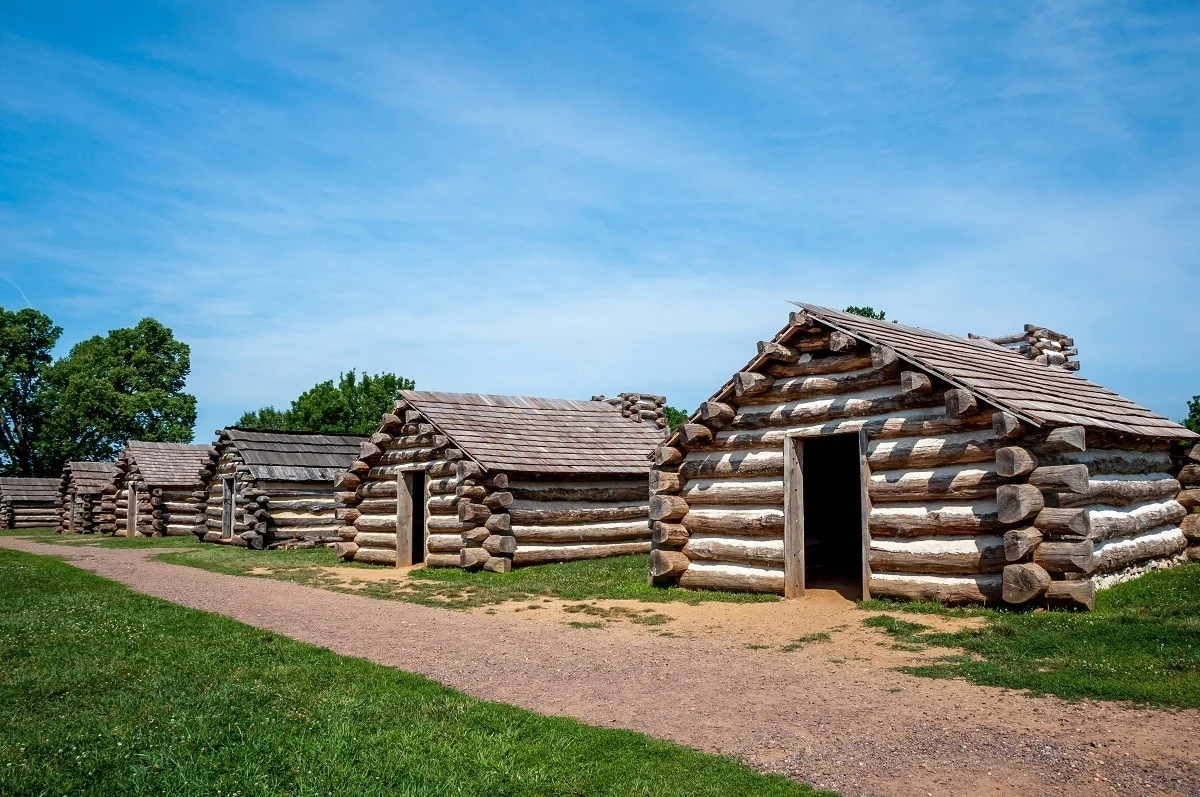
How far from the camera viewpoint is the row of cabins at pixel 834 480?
36.8 ft

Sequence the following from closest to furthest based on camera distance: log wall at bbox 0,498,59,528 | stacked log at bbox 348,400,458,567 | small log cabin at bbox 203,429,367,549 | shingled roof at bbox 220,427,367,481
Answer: stacked log at bbox 348,400,458,567 → small log cabin at bbox 203,429,367,549 → shingled roof at bbox 220,427,367,481 → log wall at bbox 0,498,59,528

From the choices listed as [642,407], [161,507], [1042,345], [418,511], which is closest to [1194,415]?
[1042,345]

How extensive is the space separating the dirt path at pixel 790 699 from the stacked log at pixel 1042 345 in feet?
40.6

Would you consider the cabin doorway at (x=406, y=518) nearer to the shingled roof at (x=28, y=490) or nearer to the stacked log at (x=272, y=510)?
the stacked log at (x=272, y=510)

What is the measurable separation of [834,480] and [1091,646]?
873cm

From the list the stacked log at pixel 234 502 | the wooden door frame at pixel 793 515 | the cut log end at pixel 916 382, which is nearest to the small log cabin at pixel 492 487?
the stacked log at pixel 234 502

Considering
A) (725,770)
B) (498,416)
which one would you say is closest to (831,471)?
(498,416)

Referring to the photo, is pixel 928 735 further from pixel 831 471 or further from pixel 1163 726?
pixel 831 471

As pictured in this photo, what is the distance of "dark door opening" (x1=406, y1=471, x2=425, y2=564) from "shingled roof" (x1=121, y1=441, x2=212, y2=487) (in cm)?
1711

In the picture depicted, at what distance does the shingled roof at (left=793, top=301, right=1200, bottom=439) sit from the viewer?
11727mm

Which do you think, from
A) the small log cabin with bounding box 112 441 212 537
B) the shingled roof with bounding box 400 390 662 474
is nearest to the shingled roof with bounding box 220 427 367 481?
the small log cabin with bounding box 112 441 212 537

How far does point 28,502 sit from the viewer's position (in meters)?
49.9

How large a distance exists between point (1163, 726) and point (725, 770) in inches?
136

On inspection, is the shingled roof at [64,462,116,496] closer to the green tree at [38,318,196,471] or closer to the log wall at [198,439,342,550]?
the green tree at [38,318,196,471]
